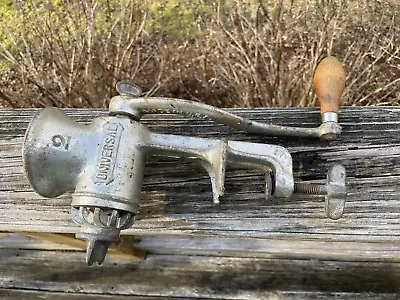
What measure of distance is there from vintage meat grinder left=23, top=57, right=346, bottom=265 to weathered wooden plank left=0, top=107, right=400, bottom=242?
11 cm

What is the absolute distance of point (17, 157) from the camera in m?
1.07

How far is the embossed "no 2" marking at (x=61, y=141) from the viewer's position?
2.79ft

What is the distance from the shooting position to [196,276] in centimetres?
147

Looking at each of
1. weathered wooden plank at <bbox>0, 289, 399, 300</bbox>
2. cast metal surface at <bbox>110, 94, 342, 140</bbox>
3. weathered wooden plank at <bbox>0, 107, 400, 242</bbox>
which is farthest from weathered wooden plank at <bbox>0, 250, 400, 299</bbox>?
cast metal surface at <bbox>110, 94, 342, 140</bbox>

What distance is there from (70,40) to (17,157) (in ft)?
4.28

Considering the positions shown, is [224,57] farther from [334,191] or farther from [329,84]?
[334,191]

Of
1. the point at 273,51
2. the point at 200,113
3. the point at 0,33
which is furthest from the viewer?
Answer: the point at 0,33

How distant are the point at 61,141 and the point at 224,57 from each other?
1405mm

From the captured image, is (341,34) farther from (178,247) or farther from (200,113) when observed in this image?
(200,113)

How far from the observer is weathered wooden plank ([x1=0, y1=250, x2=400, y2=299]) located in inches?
55.4

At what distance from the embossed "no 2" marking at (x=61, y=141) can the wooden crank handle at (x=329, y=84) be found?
1.66 feet

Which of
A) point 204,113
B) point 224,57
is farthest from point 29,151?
point 224,57

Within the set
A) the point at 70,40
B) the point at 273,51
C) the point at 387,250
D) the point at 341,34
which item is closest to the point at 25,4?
the point at 70,40

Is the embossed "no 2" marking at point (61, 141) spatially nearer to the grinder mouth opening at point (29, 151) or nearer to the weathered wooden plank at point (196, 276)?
the grinder mouth opening at point (29, 151)
